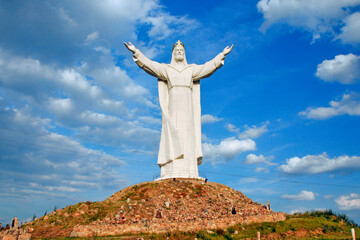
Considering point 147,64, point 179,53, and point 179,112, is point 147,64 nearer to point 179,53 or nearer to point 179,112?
point 179,53

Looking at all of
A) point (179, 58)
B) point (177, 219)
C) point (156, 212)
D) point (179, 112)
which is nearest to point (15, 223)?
point (156, 212)

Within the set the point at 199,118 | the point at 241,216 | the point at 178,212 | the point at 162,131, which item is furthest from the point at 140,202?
the point at 199,118

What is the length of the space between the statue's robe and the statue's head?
0.83 meters

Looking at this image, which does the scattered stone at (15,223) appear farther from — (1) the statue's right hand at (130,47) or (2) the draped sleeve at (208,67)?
(2) the draped sleeve at (208,67)

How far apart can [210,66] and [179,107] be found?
15.1 feet

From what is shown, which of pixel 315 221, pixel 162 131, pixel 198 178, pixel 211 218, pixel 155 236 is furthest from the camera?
pixel 162 131

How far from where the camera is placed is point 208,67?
2970 centimetres

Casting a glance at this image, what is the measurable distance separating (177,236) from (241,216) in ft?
17.0

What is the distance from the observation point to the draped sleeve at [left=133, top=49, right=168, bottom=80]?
28.7 m

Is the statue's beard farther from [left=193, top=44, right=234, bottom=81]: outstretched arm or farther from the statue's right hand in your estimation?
the statue's right hand

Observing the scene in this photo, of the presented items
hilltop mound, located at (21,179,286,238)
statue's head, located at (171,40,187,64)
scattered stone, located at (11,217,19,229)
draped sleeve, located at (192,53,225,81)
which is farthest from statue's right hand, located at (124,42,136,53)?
scattered stone, located at (11,217,19,229)

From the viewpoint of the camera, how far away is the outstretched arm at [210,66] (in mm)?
29531

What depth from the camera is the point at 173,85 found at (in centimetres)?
2902

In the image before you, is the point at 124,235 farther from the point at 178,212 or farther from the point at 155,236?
the point at 178,212
